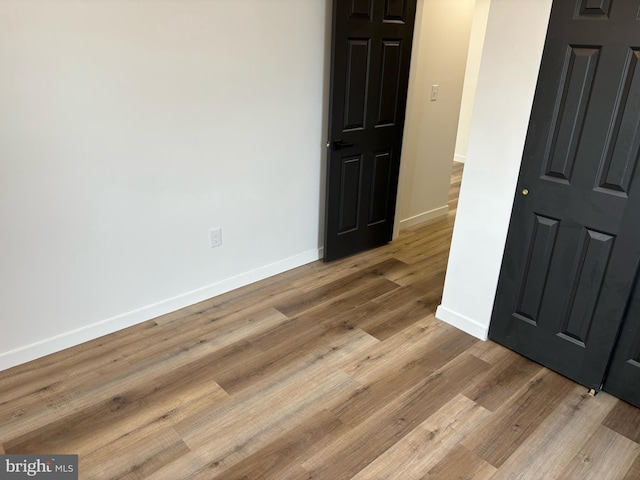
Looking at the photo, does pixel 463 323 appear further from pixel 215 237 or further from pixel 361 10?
pixel 361 10

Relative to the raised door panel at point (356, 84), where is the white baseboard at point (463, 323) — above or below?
below

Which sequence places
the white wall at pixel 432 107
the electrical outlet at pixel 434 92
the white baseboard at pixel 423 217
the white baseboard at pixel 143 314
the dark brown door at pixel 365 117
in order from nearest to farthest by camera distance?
the white baseboard at pixel 143 314 → the dark brown door at pixel 365 117 → the white wall at pixel 432 107 → the electrical outlet at pixel 434 92 → the white baseboard at pixel 423 217

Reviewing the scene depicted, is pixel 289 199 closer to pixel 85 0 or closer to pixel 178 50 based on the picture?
pixel 178 50

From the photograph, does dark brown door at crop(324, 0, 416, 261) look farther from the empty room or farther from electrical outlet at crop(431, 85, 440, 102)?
electrical outlet at crop(431, 85, 440, 102)

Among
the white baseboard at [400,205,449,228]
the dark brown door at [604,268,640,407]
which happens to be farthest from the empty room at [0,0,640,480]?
the white baseboard at [400,205,449,228]

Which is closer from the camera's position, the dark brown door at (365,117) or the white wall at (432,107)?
the dark brown door at (365,117)

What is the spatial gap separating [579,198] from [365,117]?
1.56m

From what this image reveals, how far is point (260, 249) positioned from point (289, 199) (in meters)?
0.39

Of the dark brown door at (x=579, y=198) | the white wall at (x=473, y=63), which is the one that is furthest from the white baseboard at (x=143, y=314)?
the white wall at (x=473, y=63)

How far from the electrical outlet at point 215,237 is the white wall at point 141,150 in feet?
0.13

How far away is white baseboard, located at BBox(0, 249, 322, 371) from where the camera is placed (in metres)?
2.44

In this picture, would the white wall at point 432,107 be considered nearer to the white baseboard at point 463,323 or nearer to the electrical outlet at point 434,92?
the electrical outlet at point 434,92

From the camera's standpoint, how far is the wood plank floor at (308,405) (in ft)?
6.46

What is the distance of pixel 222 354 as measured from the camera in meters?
2.59
